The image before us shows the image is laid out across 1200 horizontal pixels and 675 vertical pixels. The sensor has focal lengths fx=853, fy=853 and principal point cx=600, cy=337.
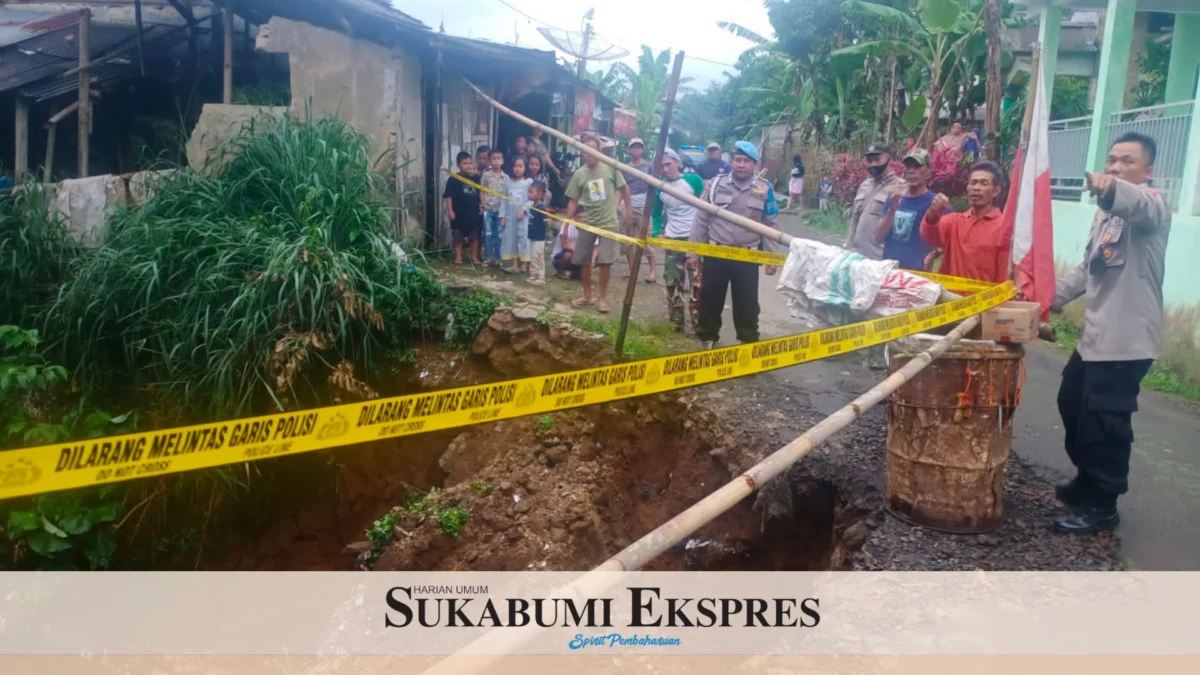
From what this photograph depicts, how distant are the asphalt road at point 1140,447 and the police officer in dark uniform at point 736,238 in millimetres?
367

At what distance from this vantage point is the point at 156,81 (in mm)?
8719

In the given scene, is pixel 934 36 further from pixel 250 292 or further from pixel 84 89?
pixel 250 292

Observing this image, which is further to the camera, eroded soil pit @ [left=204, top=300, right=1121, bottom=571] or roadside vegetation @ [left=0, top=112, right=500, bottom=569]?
roadside vegetation @ [left=0, top=112, right=500, bottom=569]

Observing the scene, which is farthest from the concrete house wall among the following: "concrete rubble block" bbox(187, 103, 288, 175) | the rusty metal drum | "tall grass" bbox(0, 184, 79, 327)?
the rusty metal drum

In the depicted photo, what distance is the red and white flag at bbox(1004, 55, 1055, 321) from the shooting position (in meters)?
3.80

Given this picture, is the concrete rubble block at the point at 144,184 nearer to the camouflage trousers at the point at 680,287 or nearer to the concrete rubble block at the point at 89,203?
the concrete rubble block at the point at 89,203

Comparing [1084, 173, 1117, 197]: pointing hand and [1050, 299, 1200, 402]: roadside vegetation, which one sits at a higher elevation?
[1084, 173, 1117, 197]: pointing hand

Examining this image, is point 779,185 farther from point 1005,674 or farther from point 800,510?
point 1005,674

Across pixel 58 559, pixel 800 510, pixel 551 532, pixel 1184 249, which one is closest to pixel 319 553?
pixel 58 559

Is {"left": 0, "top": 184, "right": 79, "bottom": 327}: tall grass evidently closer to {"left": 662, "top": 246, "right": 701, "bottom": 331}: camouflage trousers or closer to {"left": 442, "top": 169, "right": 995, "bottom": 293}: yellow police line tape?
{"left": 442, "top": 169, "right": 995, "bottom": 293}: yellow police line tape

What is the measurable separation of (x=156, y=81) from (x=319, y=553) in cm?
552

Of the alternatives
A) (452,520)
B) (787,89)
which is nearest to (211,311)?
(452,520)

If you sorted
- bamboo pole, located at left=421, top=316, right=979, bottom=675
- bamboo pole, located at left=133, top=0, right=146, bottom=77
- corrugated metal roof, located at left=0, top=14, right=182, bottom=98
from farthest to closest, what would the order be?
bamboo pole, located at left=133, top=0, right=146, bottom=77, corrugated metal roof, located at left=0, top=14, right=182, bottom=98, bamboo pole, located at left=421, top=316, right=979, bottom=675

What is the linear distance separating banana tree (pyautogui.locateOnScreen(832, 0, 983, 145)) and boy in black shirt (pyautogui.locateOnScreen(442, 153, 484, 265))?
7.28 metres
